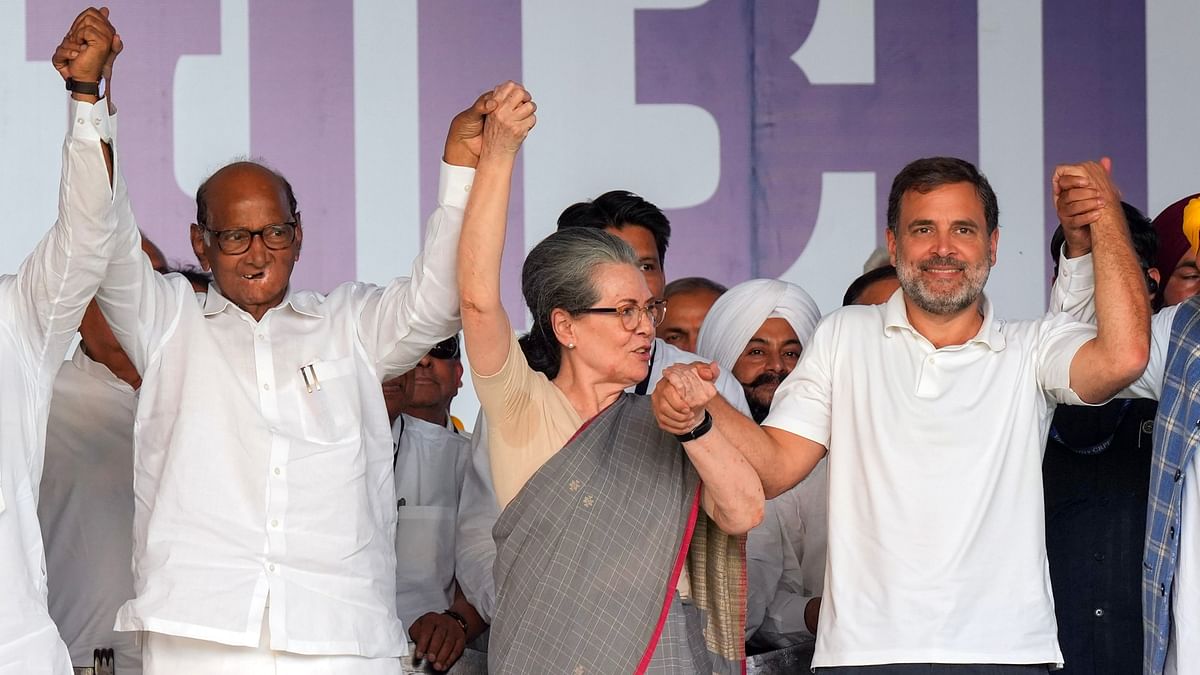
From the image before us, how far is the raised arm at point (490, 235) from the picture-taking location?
121 inches

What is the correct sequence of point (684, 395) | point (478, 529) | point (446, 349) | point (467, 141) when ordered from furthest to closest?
point (446, 349) → point (478, 529) → point (467, 141) → point (684, 395)

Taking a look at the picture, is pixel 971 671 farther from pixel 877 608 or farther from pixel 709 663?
pixel 709 663

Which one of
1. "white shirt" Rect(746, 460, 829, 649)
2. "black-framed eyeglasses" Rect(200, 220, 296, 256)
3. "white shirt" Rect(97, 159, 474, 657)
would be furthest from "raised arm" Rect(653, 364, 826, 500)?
"black-framed eyeglasses" Rect(200, 220, 296, 256)

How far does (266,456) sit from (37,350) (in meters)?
0.47

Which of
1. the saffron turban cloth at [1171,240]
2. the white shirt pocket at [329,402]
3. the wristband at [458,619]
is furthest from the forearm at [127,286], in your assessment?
the saffron turban cloth at [1171,240]

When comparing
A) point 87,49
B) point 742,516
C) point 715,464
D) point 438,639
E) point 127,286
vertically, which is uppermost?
point 87,49

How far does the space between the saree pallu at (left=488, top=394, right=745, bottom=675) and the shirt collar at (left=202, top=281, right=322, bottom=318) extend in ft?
2.03

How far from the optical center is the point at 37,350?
313 cm

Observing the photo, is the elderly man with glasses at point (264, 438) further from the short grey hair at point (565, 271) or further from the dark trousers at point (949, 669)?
the dark trousers at point (949, 669)

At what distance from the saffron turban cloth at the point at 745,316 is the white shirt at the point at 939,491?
1112 mm

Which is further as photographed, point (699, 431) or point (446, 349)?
point (446, 349)

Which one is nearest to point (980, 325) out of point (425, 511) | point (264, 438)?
point (264, 438)

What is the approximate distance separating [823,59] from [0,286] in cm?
319

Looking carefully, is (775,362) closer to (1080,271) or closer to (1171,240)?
(1171,240)
